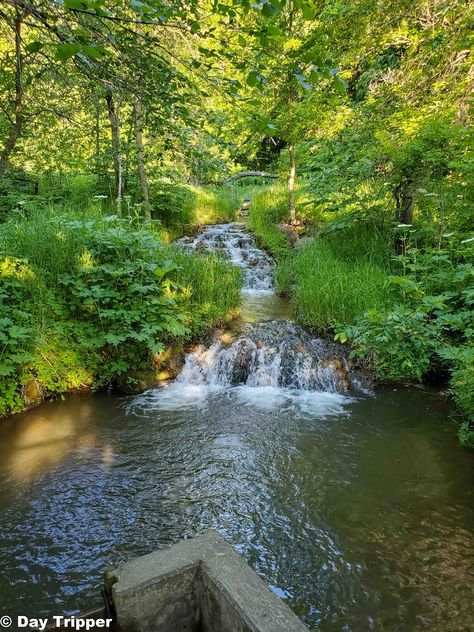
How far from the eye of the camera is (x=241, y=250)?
34.4 ft

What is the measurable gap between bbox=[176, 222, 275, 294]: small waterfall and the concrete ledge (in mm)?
6957

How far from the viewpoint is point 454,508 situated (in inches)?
133

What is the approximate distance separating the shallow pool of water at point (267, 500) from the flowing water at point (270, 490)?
0.01 m

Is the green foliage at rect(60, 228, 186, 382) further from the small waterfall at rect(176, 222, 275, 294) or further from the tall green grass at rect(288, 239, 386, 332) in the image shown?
the small waterfall at rect(176, 222, 275, 294)

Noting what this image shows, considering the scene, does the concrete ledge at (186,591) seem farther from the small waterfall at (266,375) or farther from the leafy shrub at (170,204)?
the leafy shrub at (170,204)

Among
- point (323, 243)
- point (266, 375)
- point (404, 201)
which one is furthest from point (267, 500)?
point (323, 243)

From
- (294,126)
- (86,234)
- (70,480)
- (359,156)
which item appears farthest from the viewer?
(294,126)

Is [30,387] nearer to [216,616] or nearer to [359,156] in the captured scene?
[216,616]

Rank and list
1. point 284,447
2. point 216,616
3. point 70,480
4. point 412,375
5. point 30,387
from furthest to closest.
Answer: point 412,375 → point 30,387 → point 284,447 → point 70,480 → point 216,616

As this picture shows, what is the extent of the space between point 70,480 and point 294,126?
27.3ft

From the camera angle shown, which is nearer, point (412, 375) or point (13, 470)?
point (13, 470)

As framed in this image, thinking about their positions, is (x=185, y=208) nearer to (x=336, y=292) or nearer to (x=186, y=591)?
(x=336, y=292)

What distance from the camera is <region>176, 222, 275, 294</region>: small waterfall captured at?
923 centimetres

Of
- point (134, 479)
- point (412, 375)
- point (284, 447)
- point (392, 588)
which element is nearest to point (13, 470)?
point (134, 479)
